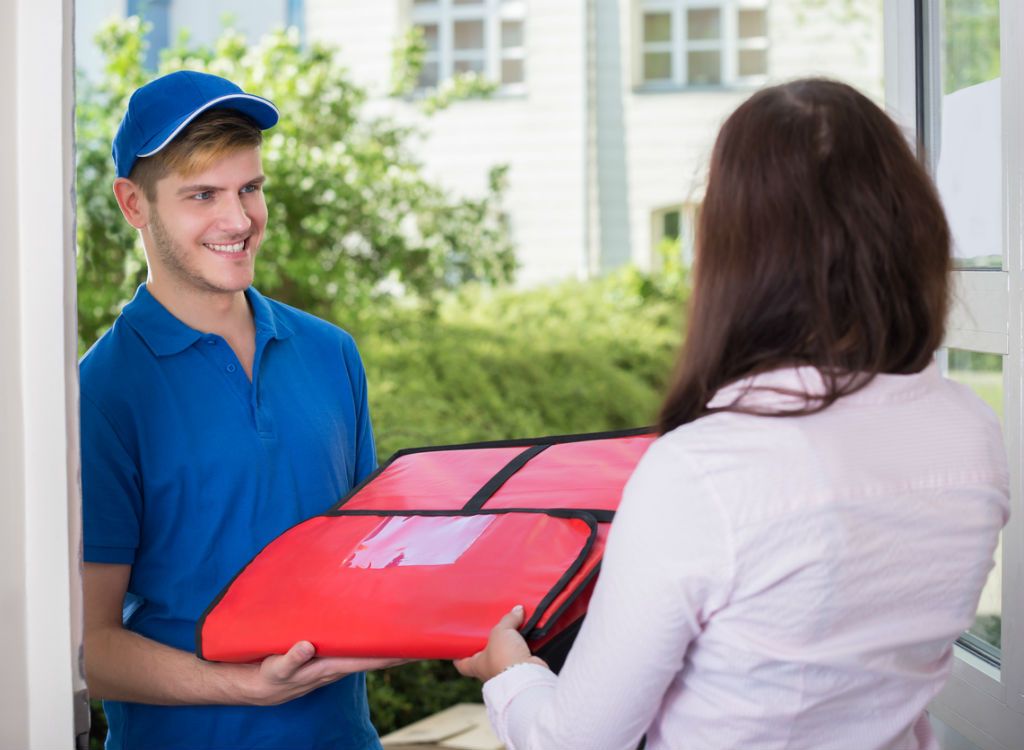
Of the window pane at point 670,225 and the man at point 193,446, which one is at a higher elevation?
the window pane at point 670,225

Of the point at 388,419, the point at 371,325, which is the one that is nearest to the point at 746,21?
the point at 371,325

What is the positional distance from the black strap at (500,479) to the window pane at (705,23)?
11398 mm

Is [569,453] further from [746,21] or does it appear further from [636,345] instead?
[746,21]

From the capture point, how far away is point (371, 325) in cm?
708

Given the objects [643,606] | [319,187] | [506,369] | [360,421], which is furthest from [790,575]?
[506,369]

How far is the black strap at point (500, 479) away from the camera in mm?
1731

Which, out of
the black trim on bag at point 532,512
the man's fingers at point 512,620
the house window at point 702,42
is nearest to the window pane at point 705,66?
the house window at point 702,42

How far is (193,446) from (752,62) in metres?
11.6

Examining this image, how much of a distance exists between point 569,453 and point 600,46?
10.9 metres

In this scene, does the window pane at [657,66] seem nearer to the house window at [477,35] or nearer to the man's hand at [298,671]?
the house window at [477,35]

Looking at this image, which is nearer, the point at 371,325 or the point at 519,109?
the point at 371,325

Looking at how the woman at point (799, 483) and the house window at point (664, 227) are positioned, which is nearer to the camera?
the woman at point (799, 483)

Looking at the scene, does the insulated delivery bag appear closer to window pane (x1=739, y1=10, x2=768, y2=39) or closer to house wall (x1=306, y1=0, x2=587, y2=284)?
house wall (x1=306, y1=0, x2=587, y2=284)

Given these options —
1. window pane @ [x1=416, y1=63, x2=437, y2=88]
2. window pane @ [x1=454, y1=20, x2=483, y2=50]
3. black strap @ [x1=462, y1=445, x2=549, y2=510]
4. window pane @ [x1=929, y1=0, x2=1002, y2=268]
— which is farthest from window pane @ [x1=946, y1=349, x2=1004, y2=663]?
window pane @ [x1=416, y1=63, x2=437, y2=88]
